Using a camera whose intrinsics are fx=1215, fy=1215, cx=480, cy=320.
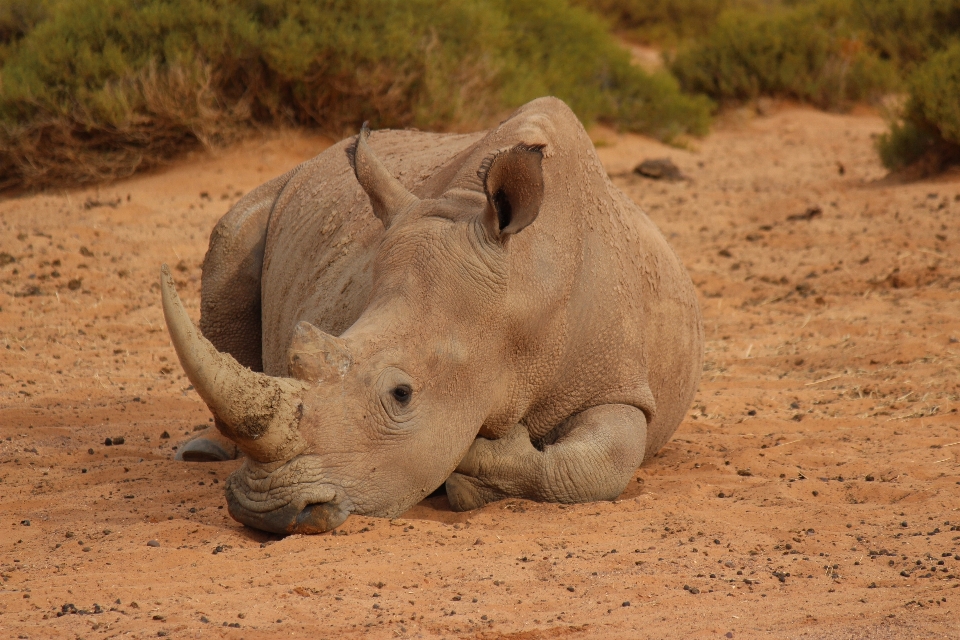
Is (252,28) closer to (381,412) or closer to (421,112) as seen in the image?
(421,112)

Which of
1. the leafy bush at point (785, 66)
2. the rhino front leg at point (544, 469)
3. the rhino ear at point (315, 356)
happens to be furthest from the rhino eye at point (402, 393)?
the leafy bush at point (785, 66)

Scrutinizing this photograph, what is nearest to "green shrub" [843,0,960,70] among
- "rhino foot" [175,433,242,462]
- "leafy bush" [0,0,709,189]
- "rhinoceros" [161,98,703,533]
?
"leafy bush" [0,0,709,189]

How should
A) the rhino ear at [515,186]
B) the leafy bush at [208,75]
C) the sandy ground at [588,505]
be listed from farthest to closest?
the leafy bush at [208,75]
the rhino ear at [515,186]
the sandy ground at [588,505]

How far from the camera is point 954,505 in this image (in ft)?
16.0

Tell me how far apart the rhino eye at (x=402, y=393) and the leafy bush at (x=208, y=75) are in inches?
338

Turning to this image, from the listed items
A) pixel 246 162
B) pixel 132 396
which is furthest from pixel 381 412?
pixel 246 162

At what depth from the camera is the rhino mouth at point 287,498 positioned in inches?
159

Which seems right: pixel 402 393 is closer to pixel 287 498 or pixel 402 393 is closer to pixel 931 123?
pixel 287 498

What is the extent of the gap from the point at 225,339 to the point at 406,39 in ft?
22.3

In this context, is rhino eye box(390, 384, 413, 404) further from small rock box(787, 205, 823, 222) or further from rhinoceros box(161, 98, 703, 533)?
small rock box(787, 205, 823, 222)

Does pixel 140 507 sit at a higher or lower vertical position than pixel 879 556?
lower

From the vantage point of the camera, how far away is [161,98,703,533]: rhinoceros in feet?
13.4

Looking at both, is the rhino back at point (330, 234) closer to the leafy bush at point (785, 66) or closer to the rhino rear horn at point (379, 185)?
the rhino rear horn at point (379, 185)

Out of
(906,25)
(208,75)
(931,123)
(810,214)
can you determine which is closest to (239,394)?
(810,214)
